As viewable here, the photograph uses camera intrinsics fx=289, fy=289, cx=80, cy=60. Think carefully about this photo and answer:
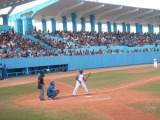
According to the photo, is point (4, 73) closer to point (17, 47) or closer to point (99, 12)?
point (17, 47)

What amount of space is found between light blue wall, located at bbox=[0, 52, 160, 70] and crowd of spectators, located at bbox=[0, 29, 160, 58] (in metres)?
0.78

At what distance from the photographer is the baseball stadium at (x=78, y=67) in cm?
1241

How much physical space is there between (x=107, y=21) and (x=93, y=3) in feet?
50.8

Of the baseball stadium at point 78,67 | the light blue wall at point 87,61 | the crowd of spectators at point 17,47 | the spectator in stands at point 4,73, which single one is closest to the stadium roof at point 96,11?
the baseball stadium at point 78,67

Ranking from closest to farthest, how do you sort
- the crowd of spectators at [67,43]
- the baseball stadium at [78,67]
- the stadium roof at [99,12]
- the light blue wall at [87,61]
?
the baseball stadium at [78,67]
the light blue wall at [87,61]
the crowd of spectators at [67,43]
the stadium roof at [99,12]

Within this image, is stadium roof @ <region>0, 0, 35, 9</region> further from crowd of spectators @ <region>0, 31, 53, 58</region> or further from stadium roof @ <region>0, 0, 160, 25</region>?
crowd of spectators @ <region>0, 31, 53, 58</region>

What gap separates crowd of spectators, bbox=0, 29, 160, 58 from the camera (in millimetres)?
33888

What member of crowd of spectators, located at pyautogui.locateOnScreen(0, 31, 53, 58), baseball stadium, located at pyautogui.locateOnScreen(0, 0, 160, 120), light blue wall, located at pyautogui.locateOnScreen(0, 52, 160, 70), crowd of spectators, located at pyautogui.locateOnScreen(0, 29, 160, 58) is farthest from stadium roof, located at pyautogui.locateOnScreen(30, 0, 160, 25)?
crowd of spectators, located at pyautogui.locateOnScreen(0, 31, 53, 58)

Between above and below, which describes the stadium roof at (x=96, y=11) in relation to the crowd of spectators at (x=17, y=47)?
above

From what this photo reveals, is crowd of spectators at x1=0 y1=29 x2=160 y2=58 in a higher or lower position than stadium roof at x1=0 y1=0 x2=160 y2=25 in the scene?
lower

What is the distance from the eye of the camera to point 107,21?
6319 centimetres

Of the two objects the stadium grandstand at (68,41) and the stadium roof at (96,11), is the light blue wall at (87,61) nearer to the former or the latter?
the stadium grandstand at (68,41)

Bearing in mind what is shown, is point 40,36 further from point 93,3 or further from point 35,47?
point 93,3

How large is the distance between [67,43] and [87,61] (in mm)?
4047
